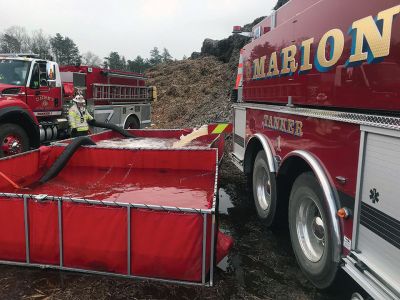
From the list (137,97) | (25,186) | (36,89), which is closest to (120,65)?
(137,97)

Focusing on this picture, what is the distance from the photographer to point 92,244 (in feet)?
12.5

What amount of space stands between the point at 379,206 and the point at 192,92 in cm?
2152

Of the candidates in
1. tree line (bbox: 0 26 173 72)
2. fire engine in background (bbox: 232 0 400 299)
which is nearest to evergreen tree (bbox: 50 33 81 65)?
tree line (bbox: 0 26 173 72)

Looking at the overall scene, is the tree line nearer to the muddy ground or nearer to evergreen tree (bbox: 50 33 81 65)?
evergreen tree (bbox: 50 33 81 65)

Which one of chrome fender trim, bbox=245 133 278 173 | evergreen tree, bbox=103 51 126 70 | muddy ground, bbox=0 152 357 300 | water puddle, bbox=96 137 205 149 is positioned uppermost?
evergreen tree, bbox=103 51 126 70

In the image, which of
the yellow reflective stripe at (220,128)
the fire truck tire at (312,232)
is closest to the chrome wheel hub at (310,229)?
the fire truck tire at (312,232)

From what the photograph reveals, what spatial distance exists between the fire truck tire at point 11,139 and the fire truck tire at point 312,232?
654 cm

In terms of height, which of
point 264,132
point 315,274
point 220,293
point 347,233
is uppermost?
point 264,132

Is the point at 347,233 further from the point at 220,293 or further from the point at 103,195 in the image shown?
the point at 103,195

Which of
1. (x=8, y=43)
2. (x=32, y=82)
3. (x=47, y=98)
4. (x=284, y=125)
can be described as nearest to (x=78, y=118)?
(x=47, y=98)

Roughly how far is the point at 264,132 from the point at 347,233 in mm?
2380

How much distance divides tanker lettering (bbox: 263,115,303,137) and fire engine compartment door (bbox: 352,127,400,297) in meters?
1.18

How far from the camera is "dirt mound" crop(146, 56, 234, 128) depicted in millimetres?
17203

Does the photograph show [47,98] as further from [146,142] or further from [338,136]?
[338,136]
